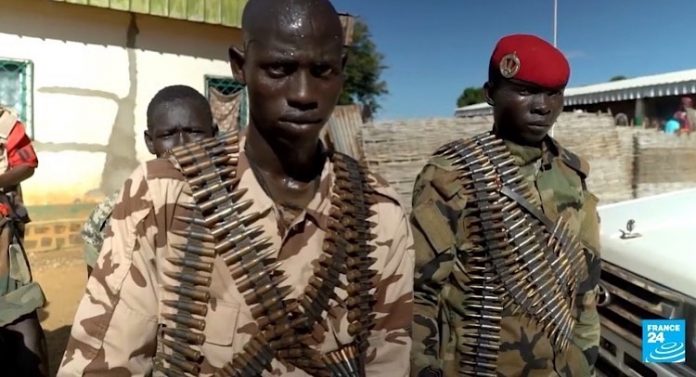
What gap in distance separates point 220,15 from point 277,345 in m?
8.12

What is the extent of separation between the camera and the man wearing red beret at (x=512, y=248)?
2547 mm

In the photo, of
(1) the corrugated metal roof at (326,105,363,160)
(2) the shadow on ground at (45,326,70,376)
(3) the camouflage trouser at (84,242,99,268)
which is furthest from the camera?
(1) the corrugated metal roof at (326,105,363,160)

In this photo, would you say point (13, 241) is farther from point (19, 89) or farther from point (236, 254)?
point (19, 89)

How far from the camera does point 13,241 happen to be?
3.77m

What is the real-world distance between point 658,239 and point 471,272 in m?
1.41

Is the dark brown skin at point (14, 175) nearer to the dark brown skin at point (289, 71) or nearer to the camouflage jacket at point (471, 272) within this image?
the camouflage jacket at point (471, 272)

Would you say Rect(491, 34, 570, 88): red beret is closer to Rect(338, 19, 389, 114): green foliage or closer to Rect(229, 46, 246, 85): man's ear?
Rect(229, 46, 246, 85): man's ear

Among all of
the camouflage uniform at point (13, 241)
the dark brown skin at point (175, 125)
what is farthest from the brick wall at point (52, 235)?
the dark brown skin at point (175, 125)

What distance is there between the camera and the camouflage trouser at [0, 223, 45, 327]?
11.8 feet

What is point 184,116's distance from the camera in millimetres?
3502

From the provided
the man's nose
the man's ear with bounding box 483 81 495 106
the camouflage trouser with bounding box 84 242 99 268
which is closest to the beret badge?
the man's ear with bounding box 483 81 495 106

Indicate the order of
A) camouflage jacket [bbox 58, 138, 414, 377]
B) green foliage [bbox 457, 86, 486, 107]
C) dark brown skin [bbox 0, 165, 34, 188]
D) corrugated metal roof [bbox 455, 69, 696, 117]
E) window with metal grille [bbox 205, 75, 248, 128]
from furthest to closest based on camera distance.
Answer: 1. green foliage [bbox 457, 86, 486, 107]
2. corrugated metal roof [bbox 455, 69, 696, 117]
3. window with metal grille [bbox 205, 75, 248, 128]
4. dark brown skin [bbox 0, 165, 34, 188]
5. camouflage jacket [bbox 58, 138, 414, 377]

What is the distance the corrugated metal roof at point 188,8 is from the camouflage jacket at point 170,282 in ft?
24.2

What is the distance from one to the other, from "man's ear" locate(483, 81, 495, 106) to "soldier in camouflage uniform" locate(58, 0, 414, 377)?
4.20 ft
